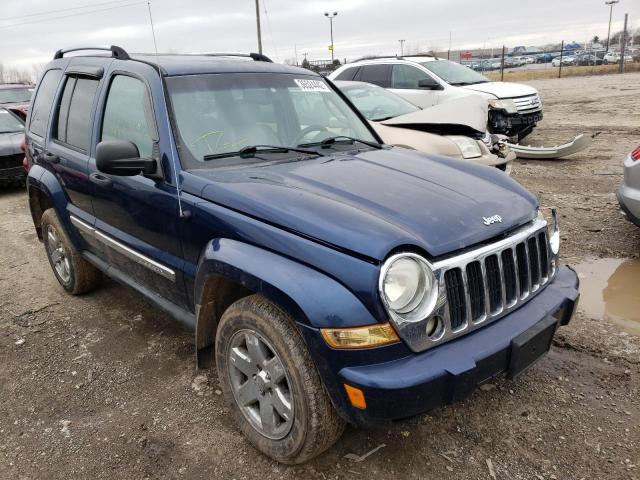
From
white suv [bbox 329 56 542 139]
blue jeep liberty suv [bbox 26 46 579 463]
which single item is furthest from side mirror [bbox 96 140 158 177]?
white suv [bbox 329 56 542 139]

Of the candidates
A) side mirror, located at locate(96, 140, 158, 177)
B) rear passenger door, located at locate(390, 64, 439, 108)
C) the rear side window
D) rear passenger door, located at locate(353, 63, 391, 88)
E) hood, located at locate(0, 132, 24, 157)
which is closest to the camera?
side mirror, located at locate(96, 140, 158, 177)

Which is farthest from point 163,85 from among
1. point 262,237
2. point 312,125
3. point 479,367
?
point 479,367

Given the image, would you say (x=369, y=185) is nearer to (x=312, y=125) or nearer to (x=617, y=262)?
(x=312, y=125)

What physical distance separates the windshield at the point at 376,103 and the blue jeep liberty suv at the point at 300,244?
11.5 ft

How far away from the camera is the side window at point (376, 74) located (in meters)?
10.7

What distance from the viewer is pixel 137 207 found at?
3158 mm

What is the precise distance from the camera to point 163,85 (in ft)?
10.0

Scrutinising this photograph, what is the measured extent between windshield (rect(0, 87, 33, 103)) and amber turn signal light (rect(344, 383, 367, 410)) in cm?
1410

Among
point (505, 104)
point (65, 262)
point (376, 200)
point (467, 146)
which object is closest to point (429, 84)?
point (505, 104)

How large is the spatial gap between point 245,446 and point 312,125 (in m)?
2.06

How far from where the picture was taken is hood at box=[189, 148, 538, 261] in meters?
2.19

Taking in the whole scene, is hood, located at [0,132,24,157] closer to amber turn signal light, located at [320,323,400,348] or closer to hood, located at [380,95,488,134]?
hood, located at [380,95,488,134]

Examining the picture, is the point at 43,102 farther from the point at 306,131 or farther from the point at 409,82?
the point at 409,82

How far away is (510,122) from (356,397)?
9.17 meters
